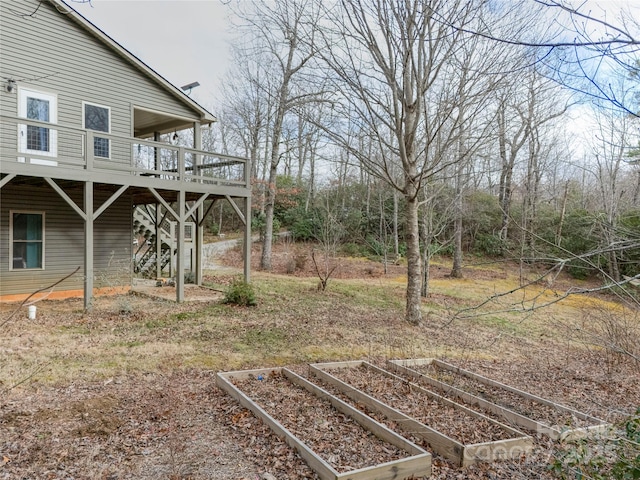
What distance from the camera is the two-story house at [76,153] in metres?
9.76

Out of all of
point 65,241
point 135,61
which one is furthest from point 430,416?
point 135,61

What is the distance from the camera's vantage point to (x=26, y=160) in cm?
988

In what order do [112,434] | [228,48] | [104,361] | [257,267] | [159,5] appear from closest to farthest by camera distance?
1. [112,434]
2. [104,361]
3. [159,5]
4. [257,267]
5. [228,48]

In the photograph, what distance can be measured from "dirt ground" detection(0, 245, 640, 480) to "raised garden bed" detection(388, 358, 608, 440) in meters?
0.31

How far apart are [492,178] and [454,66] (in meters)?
19.9

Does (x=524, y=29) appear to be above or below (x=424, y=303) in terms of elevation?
above

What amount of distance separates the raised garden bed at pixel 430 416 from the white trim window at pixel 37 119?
8814mm

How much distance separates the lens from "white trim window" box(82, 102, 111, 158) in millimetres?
11228

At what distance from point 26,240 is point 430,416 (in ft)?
35.5

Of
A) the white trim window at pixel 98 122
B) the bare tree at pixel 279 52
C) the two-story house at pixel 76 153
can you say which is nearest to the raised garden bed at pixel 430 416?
the two-story house at pixel 76 153

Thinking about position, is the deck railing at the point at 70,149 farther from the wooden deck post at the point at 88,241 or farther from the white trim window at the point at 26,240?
the white trim window at the point at 26,240

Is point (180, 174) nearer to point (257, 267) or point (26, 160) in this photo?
point (26, 160)

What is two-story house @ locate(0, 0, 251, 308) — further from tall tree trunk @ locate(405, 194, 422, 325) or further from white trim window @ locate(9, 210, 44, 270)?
tall tree trunk @ locate(405, 194, 422, 325)

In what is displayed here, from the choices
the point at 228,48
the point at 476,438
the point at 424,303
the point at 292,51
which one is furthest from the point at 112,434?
the point at 228,48
